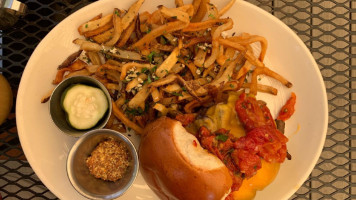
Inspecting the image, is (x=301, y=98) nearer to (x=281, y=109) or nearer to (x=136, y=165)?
(x=281, y=109)

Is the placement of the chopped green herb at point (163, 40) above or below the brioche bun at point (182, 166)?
above

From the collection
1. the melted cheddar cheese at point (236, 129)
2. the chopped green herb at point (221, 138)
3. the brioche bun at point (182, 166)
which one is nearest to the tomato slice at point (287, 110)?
the melted cheddar cheese at point (236, 129)

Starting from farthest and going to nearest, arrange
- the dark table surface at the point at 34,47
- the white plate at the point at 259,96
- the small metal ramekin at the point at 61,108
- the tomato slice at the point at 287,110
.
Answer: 1. the dark table surface at the point at 34,47
2. the tomato slice at the point at 287,110
3. the white plate at the point at 259,96
4. the small metal ramekin at the point at 61,108

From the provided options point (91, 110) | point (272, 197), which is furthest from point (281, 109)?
point (91, 110)

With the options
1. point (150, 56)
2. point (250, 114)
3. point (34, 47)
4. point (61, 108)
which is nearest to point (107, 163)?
point (61, 108)

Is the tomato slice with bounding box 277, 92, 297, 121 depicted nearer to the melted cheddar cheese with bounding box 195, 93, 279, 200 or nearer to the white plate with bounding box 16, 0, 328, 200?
the white plate with bounding box 16, 0, 328, 200

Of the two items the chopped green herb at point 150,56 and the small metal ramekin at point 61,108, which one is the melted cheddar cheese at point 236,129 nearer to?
the chopped green herb at point 150,56
